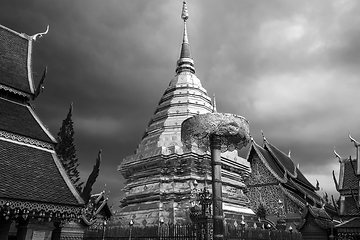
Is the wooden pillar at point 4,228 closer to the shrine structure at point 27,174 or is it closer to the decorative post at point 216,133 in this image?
the shrine structure at point 27,174

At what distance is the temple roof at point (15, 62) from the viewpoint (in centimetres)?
924

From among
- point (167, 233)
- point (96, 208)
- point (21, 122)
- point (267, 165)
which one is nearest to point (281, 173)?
point (267, 165)

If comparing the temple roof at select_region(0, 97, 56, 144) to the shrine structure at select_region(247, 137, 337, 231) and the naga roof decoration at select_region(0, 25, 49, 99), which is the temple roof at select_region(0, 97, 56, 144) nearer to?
the naga roof decoration at select_region(0, 25, 49, 99)

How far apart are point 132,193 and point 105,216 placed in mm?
2720

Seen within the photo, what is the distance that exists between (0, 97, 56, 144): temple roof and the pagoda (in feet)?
13.8

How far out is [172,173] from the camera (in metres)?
11.5

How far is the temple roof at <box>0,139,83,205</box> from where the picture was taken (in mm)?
6551

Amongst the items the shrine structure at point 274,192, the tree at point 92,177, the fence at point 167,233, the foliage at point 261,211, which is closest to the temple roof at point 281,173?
the shrine structure at point 274,192

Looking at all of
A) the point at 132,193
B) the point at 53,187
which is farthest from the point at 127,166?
the point at 53,187

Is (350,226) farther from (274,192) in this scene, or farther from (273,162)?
(273,162)

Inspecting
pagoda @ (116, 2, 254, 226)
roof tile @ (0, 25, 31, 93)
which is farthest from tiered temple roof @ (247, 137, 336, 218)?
roof tile @ (0, 25, 31, 93)

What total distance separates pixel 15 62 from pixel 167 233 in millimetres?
7168

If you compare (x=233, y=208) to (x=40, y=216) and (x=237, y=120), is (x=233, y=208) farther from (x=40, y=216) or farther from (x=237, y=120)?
(x=40, y=216)

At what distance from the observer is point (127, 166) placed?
504 inches
